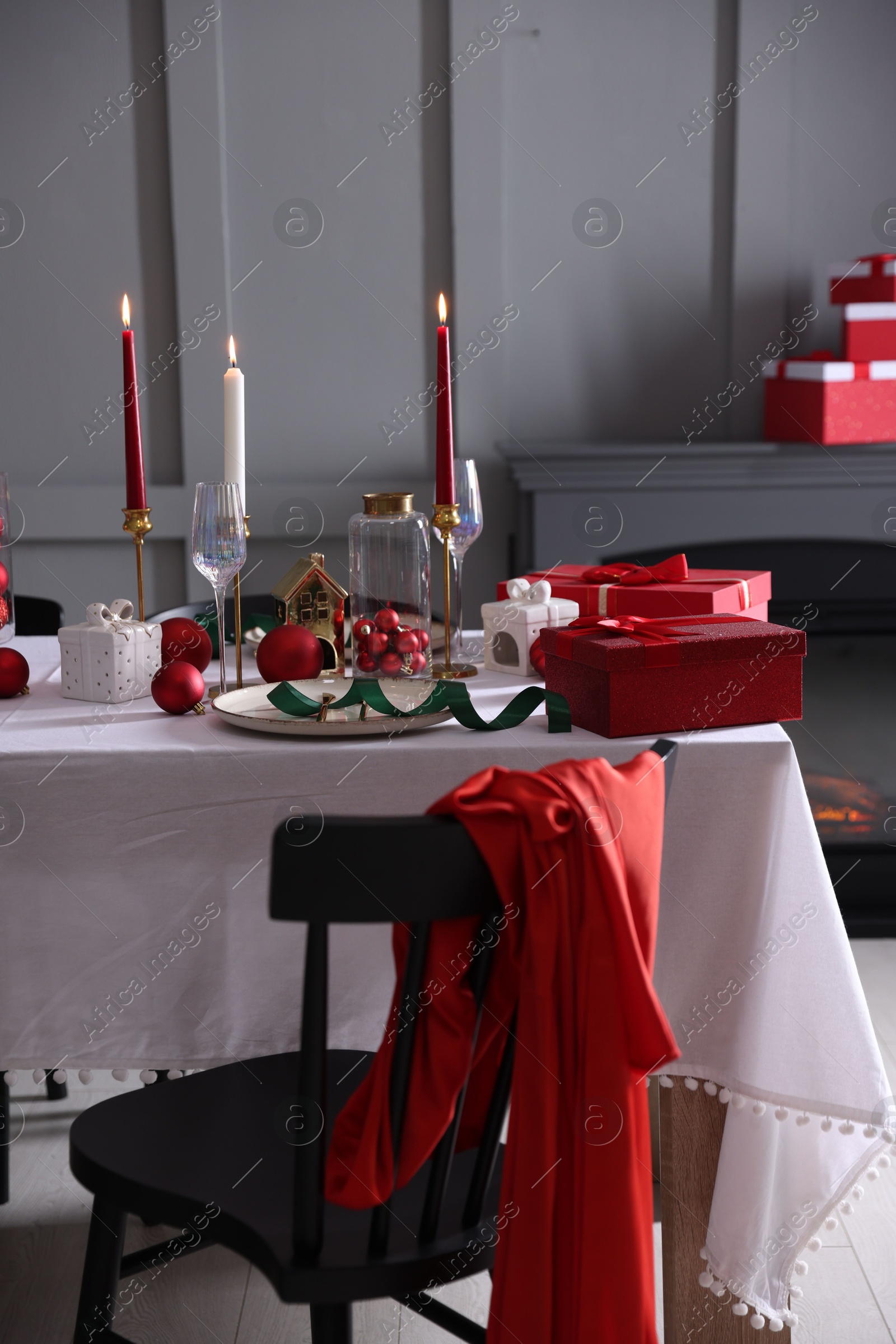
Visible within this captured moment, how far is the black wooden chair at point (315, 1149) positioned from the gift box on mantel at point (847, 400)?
188 cm

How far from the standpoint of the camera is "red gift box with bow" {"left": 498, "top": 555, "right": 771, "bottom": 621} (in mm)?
1465

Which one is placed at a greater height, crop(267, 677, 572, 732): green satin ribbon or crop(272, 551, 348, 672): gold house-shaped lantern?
crop(272, 551, 348, 672): gold house-shaped lantern

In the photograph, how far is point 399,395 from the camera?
114 inches

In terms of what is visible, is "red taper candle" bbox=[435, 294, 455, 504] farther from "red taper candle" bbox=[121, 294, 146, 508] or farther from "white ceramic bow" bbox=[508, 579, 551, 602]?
"red taper candle" bbox=[121, 294, 146, 508]

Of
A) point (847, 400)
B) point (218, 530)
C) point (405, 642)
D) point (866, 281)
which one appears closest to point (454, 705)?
point (405, 642)

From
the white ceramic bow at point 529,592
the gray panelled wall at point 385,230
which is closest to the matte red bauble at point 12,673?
the white ceramic bow at point 529,592

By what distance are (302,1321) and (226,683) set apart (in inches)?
32.4

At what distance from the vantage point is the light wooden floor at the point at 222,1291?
148 centimetres

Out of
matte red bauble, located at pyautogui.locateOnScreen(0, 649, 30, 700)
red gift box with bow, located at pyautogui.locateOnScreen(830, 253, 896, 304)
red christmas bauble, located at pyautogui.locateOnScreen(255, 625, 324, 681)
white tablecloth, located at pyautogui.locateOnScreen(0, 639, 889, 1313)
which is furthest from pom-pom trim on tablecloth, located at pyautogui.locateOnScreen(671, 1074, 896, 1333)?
red gift box with bow, located at pyautogui.locateOnScreen(830, 253, 896, 304)

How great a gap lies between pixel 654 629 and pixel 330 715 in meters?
0.36

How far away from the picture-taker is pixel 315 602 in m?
1.63

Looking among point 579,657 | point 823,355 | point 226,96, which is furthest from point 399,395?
point 579,657

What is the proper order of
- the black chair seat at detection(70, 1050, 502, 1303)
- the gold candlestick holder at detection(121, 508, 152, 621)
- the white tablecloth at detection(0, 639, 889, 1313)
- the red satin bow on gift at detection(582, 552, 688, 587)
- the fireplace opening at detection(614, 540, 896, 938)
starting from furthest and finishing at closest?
the fireplace opening at detection(614, 540, 896, 938), the red satin bow on gift at detection(582, 552, 688, 587), the gold candlestick holder at detection(121, 508, 152, 621), the white tablecloth at detection(0, 639, 889, 1313), the black chair seat at detection(70, 1050, 502, 1303)

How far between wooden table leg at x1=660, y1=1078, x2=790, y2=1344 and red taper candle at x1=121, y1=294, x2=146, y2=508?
91 cm
